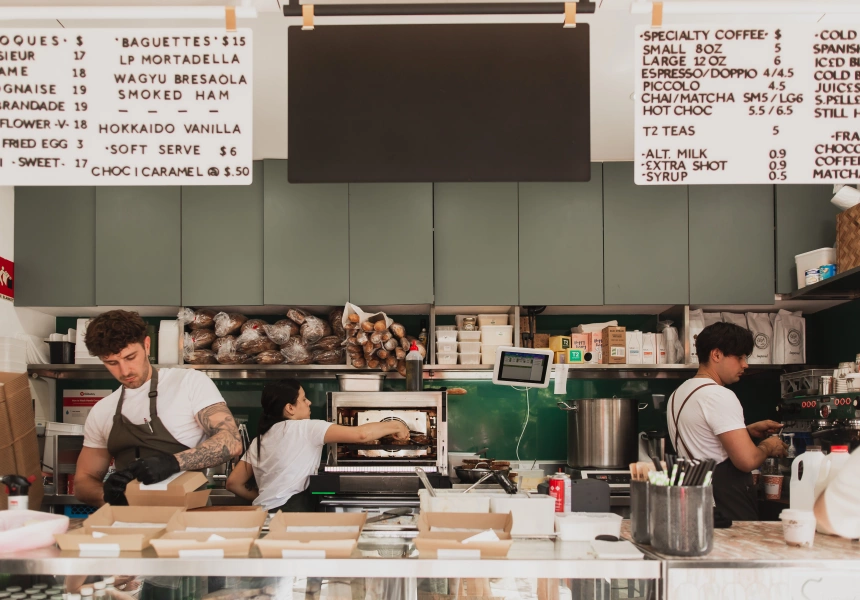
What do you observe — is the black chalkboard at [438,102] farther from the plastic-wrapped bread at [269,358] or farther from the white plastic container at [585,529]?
the plastic-wrapped bread at [269,358]

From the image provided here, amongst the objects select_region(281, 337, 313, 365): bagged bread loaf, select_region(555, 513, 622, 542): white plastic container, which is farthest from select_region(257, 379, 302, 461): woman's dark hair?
select_region(555, 513, 622, 542): white plastic container

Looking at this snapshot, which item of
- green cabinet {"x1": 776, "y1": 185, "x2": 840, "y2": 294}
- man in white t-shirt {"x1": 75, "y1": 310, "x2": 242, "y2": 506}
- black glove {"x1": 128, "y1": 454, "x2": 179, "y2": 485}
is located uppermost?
green cabinet {"x1": 776, "y1": 185, "x2": 840, "y2": 294}

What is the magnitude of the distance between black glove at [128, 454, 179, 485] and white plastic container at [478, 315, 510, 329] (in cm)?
277

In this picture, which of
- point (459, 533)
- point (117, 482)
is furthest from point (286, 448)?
point (459, 533)

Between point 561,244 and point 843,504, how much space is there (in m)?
2.79

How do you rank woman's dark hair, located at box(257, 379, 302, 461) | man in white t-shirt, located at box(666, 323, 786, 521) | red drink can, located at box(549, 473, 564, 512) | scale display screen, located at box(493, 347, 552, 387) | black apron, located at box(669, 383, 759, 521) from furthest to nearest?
scale display screen, located at box(493, 347, 552, 387) → woman's dark hair, located at box(257, 379, 302, 461) → black apron, located at box(669, 383, 759, 521) → man in white t-shirt, located at box(666, 323, 786, 521) → red drink can, located at box(549, 473, 564, 512)

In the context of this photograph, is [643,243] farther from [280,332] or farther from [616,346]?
[280,332]

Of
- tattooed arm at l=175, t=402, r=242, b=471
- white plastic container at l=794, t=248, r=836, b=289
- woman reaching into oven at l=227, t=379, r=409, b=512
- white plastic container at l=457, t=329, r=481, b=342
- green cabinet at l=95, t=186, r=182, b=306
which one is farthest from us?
white plastic container at l=457, t=329, r=481, b=342

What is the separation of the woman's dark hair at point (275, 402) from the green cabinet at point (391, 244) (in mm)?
1141

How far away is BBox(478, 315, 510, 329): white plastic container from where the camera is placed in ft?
16.7

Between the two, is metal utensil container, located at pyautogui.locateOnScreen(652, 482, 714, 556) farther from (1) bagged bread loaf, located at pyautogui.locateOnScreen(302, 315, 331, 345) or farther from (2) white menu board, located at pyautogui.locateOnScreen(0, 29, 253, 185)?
(1) bagged bread loaf, located at pyautogui.locateOnScreen(302, 315, 331, 345)

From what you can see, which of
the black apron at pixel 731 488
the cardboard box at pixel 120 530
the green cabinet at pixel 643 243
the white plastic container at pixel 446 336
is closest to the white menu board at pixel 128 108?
the cardboard box at pixel 120 530

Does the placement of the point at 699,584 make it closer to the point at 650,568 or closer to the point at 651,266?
the point at 650,568

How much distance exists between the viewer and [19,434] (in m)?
4.45
